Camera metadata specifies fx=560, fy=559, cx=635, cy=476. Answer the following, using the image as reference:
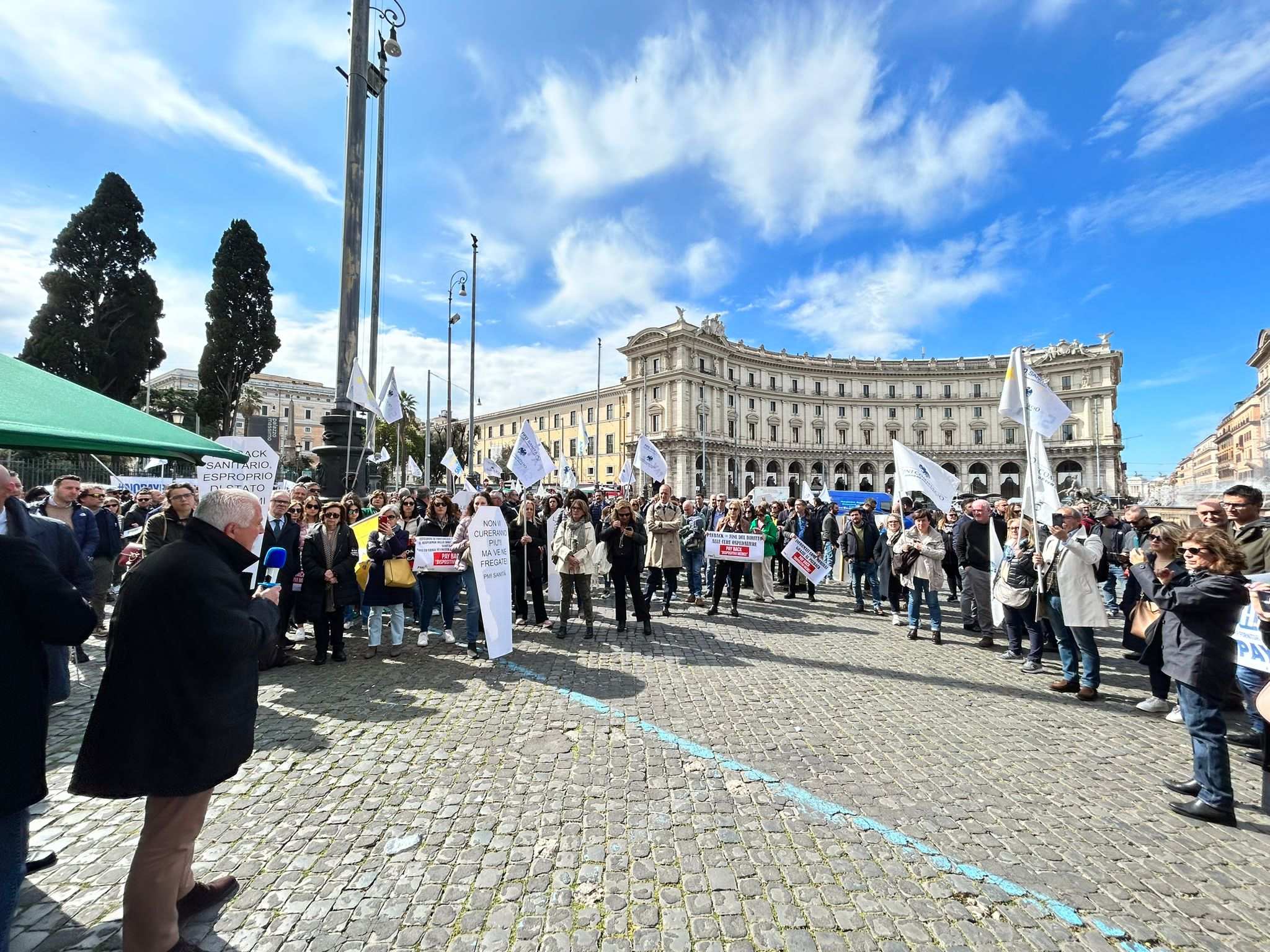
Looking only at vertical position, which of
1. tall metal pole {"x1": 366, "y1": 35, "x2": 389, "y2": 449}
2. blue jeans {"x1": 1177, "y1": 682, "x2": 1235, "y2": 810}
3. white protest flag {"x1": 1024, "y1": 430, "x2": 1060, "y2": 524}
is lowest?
blue jeans {"x1": 1177, "y1": 682, "x2": 1235, "y2": 810}

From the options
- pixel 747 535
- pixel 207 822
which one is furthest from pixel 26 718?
pixel 747 535

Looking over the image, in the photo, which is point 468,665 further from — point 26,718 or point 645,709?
point 26,718

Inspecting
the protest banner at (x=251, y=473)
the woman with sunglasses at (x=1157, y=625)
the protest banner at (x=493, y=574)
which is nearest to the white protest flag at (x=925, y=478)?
the woman with sunglasses at (x=1157, y=625)

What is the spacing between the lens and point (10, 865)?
2129mm

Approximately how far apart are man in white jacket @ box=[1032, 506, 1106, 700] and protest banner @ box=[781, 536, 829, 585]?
17.6 feet

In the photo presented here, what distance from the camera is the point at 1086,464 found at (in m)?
77.5

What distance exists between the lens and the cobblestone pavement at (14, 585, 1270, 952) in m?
2.60

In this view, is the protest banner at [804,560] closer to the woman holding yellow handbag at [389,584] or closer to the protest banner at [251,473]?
the woman holding yellow handbag at [389,584]

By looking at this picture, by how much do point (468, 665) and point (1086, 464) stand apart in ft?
315

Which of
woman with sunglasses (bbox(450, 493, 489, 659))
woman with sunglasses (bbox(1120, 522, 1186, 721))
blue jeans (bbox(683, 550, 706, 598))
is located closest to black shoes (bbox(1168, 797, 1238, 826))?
woman with sunglasses (bbox(1120, 522, 1186, 721))

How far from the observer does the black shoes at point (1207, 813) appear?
357cm

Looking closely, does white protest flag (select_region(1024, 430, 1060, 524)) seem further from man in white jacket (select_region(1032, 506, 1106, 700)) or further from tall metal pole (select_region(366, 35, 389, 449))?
tall metal pole (select_region(366, 35, 389, 449))

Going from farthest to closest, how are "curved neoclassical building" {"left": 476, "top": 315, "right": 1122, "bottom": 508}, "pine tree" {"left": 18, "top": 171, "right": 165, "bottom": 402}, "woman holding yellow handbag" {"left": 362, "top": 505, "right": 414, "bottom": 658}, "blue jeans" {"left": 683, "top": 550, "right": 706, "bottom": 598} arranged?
"curved neoclassical building" {"left": 476, "top": 315, "right": 1122, "bottom": 508} → "pine tree" {"left": 18, "top": 171, "right": 165, "bottom": 402} → "blue jeans" {"left": 683, "top": 550, "right": 706, "bottom": 598} → "woman holding yellow handbag" {"left": 362, "top": 505, "right": 414, "bottom": 658}

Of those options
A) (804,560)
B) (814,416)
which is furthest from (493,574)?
(814,416)
